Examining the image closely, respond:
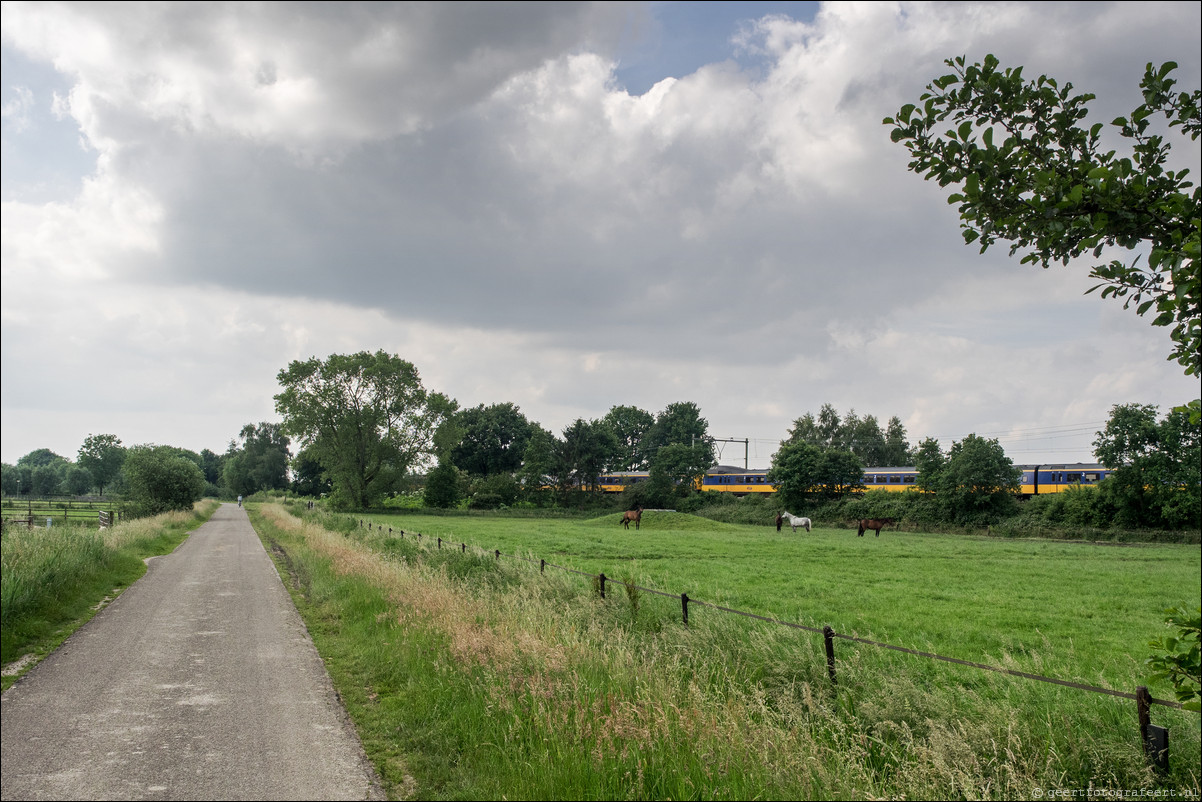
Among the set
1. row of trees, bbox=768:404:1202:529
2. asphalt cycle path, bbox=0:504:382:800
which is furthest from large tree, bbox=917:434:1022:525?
asphalt cycle path, bbox=0:504:382:800

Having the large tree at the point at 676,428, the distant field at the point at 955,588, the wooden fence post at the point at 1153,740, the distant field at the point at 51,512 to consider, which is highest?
the large tree at the point at 676,428

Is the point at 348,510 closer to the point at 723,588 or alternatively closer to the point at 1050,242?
the point at 723,588

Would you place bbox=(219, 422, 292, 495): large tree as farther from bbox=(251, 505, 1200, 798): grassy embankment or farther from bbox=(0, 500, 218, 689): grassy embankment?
bbox=(251, 505, 1200, 798): grassy embankment

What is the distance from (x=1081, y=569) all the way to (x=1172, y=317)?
24669mm

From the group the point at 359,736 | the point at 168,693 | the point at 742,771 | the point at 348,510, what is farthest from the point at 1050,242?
the point at 348,510

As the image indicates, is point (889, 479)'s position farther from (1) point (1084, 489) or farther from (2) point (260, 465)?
(2) point (260, 465)

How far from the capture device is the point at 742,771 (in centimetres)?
482

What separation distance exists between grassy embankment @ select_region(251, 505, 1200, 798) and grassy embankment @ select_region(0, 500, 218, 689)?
3723 mm

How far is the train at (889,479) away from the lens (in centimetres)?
4875

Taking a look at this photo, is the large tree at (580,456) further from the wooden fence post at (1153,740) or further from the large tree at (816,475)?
the wooden fence post at (1153,740)

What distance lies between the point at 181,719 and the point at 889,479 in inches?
2555

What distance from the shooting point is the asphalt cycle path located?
4.97 metres

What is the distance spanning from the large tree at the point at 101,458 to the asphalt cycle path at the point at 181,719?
145542 millimetres

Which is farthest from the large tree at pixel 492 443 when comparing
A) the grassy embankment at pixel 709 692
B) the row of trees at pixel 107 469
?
the grassy embankment at pixel 709 692
